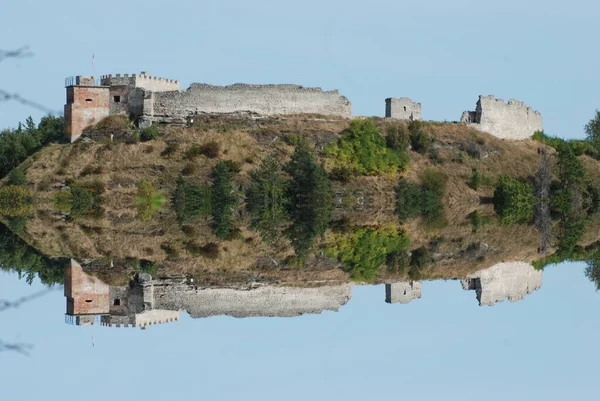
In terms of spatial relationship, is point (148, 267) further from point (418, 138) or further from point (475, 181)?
point (418, 138)

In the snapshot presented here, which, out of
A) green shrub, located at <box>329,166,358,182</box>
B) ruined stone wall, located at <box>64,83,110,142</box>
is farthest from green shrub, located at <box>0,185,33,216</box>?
green shrub, located at <box>329,166,358,182</box>

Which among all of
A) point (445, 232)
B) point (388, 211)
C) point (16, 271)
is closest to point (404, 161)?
point (388, 211)

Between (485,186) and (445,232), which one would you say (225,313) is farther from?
(485,186)

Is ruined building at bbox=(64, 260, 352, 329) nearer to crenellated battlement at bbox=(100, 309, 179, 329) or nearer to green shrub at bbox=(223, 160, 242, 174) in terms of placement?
crenellated battlement at bbox=(100, 309, 179, 329)

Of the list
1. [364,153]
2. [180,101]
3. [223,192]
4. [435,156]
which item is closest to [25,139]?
[180,101]

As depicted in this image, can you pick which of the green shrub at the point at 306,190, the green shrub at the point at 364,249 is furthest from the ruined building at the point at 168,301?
the green shrub at the point at 306,190

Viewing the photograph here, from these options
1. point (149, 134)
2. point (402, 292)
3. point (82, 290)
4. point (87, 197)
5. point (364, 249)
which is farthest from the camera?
point (149, 134)
